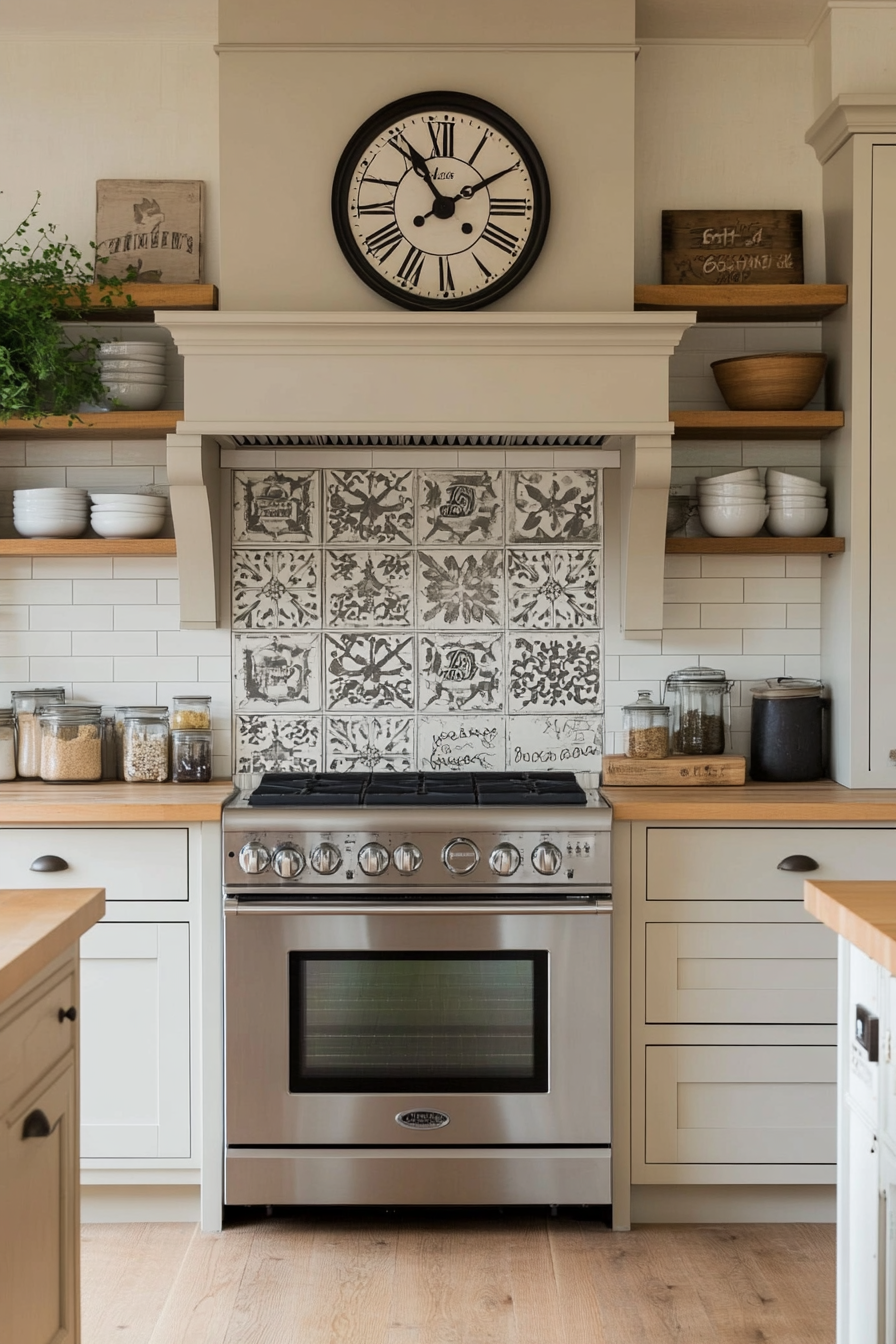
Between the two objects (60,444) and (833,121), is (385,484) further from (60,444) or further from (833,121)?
(833,121)

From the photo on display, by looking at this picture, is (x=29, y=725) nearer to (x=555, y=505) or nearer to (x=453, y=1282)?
(x=555, y=505)

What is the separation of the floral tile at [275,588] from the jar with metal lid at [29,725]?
22.7 inches

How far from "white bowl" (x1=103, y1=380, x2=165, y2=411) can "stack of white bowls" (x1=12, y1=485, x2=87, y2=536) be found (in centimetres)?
28

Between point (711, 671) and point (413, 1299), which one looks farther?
point (711, 671)

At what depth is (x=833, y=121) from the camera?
11.0 feet

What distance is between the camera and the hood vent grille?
3.42 meters

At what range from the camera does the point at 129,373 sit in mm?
3363

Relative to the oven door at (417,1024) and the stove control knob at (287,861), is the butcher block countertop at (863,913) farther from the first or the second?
the stove control knob at (287,861)

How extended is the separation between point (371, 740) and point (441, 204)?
4.82ft

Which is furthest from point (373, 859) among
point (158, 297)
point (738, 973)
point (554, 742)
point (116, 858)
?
point (158, 297)

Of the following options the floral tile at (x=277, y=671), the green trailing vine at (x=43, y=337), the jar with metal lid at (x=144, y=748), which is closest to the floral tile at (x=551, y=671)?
the floral tile at (x=277, y=671)

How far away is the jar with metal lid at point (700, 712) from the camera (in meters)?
3.49

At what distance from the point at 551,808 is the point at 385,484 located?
1126 mm

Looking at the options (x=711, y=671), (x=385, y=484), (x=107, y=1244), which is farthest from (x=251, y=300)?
(x=107, y=1244)
